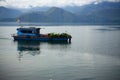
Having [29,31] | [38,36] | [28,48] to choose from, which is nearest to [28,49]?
[28,48]

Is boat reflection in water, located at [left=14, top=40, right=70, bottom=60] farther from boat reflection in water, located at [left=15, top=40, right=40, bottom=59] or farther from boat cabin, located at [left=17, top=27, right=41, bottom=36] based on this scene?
boat cabin, located at [left=17, top=27, right=41, bottom=36]

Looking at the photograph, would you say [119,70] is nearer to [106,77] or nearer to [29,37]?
[106,77]

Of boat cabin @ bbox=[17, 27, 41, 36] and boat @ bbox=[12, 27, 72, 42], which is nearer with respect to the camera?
boat @ bbox=[12, 27, 72, 42]

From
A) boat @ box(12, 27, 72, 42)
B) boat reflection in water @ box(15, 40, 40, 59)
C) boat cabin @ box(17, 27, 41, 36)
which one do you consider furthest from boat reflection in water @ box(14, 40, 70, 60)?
boat cabin @ box(17, 27, 41, 36)

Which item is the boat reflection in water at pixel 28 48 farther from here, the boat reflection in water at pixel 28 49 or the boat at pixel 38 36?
the boat at pixel 38 36

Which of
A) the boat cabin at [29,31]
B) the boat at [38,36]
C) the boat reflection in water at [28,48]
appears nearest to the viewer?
the boat reflection in water at [28,48]

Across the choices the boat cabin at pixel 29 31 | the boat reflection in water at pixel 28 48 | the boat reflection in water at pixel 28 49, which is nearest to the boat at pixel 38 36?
the boat cabin at pixel 29 31

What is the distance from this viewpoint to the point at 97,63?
5012 cm

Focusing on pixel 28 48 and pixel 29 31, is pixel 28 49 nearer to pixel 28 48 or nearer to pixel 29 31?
pixel 28 48

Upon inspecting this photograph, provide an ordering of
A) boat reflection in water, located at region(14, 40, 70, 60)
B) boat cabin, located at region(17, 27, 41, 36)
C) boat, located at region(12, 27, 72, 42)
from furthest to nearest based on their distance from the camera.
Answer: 1. boat cabin, located at region(17, 27, 41, 36)
2. boat, located at region(12, 27, 72, 42)
3. boat reflection in water, located at region(14, 40, 70, 60)

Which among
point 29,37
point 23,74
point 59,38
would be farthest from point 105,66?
point 29,37

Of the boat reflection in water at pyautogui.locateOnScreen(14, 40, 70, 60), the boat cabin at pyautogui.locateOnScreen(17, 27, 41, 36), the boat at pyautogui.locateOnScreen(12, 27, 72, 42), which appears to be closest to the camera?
the boat reflection in water at pyautogui.locateOnScreen(14, 40, 70, 60)

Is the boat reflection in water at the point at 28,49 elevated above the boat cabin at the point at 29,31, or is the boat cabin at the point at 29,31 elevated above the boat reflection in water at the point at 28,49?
the boat cabin at the point at 29,31

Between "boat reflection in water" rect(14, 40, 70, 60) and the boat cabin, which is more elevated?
the boat cabin
